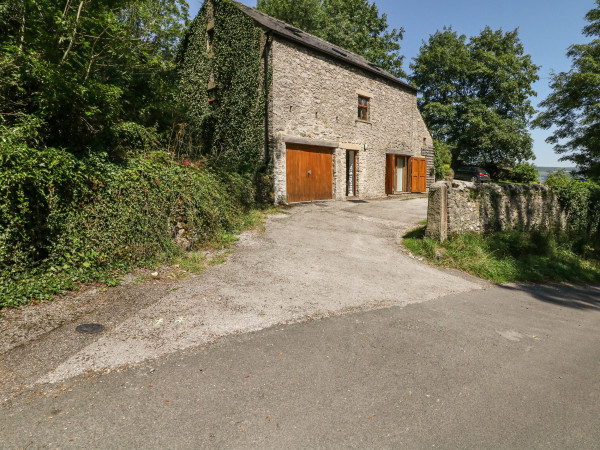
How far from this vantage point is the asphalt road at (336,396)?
7.65 feet

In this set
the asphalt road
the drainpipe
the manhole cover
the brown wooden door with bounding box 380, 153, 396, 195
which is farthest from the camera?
the brown wooden door with bounding box 380, 153, 396, 195

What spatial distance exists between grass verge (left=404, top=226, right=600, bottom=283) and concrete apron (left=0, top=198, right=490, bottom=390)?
507 millimetres

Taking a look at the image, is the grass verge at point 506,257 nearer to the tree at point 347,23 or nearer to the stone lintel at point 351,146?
the stone lintel at point 351,146

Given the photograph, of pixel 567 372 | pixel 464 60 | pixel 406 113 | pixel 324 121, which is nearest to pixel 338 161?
pixel 324 121

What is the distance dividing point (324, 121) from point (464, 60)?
24.4 metres

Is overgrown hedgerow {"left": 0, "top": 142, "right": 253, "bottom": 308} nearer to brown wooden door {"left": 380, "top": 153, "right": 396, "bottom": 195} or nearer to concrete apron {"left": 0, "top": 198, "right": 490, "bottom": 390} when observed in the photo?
concrete apron {"left": 0, "top": 198, "right": 490, "bottom": 390}

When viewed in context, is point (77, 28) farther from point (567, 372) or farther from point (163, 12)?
point (163, 12)

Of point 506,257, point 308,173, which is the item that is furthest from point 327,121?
point 506,257

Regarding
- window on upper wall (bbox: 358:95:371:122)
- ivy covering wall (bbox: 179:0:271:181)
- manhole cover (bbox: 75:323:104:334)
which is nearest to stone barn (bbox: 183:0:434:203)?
window on upper wall (bbox: 358:95:371:122)

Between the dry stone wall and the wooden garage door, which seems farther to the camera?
the wooden garage door

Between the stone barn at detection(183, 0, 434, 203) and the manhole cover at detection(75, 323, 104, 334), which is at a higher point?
the stone barn at detection(183, 0, 434, 203)

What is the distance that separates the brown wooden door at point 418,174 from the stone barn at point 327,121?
6 centimetres

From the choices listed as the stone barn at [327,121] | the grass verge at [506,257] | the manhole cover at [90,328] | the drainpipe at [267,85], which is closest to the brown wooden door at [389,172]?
the stone barn at [327,121]

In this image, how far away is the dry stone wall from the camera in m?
8.18
